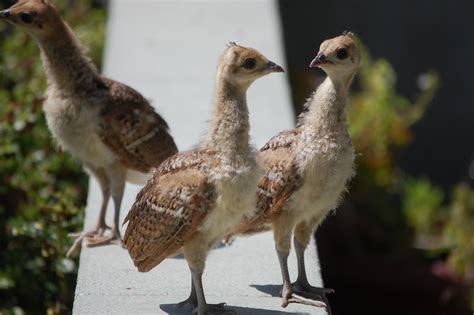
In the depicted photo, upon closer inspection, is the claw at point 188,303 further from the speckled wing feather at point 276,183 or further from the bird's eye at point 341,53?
the bird's eye at point 341,53

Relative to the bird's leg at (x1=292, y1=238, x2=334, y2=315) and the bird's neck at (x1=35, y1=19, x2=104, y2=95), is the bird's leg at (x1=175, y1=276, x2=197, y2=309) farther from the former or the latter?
the bird's neck at (x1=35, y1=19, x2=104, y2=95)

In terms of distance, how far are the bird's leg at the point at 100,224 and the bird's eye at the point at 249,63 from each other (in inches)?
66.7

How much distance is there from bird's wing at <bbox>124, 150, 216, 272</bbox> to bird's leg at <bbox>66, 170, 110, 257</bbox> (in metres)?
1.06

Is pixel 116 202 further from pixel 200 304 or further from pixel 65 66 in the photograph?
pixel 200 304

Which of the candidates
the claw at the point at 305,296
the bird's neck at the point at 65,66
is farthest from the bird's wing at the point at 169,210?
the bird's neck at the point at 65,66

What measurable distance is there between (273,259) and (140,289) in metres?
0.79

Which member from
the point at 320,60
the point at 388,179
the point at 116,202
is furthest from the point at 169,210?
the point at 388,179

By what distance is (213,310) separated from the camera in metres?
4.71

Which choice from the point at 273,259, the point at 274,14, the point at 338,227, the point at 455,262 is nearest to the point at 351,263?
the point at 338,227

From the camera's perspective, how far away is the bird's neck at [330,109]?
4824 millimetres

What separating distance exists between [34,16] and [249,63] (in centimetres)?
165

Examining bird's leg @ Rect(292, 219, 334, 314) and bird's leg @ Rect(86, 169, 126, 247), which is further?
bird's leg @ Rect(86, 169, 126, 247)

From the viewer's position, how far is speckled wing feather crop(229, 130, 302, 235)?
4801mm

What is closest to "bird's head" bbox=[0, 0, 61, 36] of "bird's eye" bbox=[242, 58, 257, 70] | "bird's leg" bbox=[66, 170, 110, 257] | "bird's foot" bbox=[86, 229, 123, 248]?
"bird's leg" bbox=[66, 170, 110, 257]
